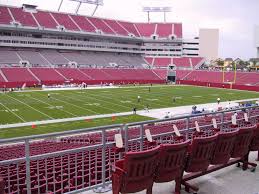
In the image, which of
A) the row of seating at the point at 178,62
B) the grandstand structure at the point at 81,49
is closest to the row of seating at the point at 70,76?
the grandstand structure at the point at 81,49

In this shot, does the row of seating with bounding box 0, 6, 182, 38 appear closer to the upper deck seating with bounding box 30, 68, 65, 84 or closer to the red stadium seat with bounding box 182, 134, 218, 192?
the upper deck seating with bounding box 30, 68, 65, 84

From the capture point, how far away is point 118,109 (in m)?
33.7

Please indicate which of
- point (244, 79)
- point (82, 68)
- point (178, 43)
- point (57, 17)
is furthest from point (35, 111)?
point (178, 43)

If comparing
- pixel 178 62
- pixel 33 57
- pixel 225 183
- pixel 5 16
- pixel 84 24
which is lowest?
pixel 225 183

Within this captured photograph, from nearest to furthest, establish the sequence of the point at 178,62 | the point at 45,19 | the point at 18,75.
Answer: the point at 18,75 → the point at 45,19 → the point at 178,62

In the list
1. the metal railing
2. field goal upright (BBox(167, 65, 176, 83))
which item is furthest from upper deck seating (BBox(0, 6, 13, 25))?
the metal railing

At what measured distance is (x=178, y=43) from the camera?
98250 millimetres

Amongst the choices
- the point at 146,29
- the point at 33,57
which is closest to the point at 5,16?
the point at 33,57

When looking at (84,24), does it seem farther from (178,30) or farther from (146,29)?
(178,30)

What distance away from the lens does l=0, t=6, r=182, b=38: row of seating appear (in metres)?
75.8

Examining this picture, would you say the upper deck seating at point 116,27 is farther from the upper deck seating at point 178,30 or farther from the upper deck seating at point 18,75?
the upper deck seating at point 18,75

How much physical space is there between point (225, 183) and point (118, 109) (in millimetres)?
27624

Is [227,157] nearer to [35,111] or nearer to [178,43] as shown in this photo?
[35,111]

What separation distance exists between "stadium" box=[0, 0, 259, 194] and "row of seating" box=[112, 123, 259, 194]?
0.02 metres
